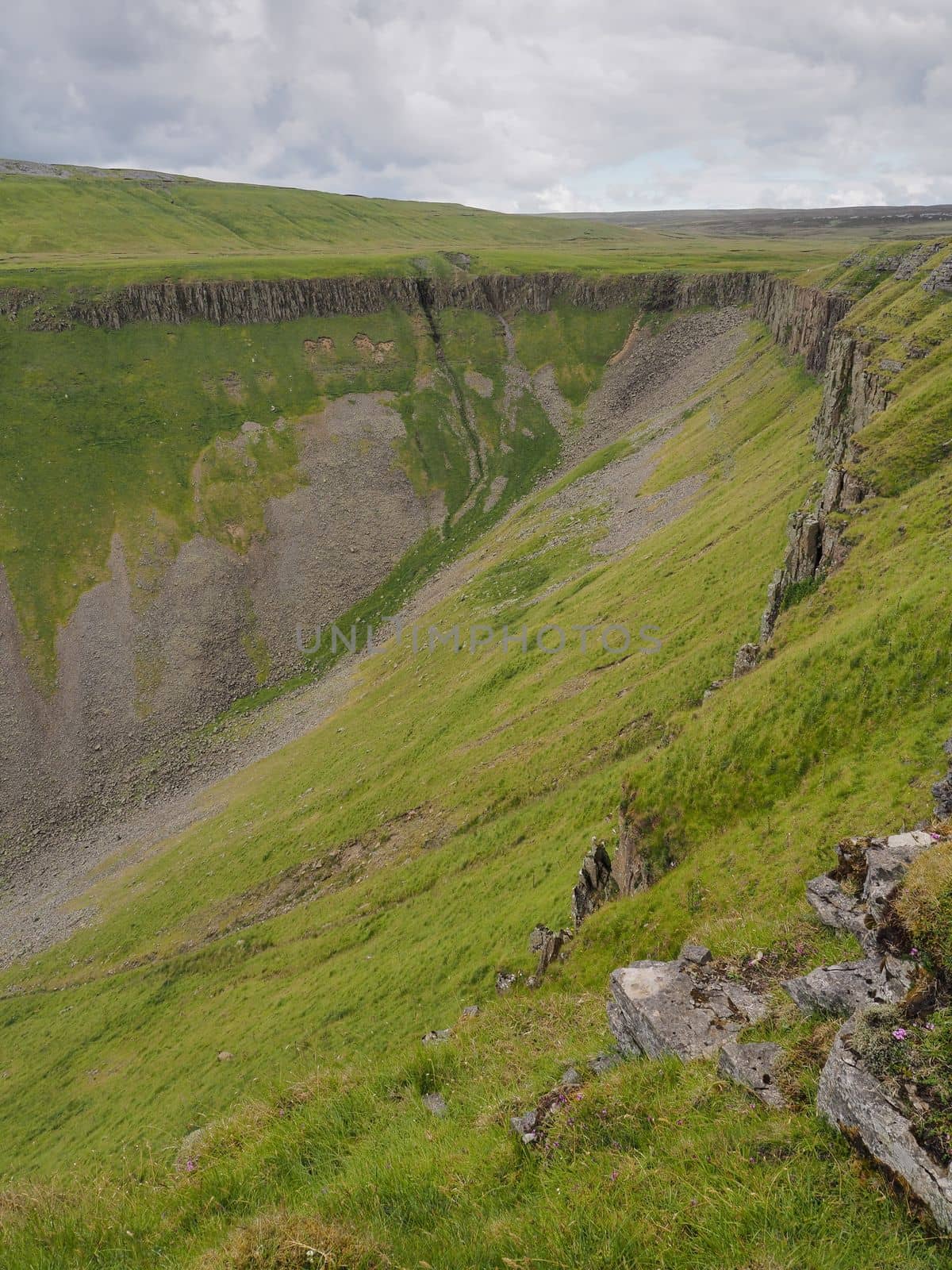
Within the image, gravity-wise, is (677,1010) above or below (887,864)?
below

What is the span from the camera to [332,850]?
165ft

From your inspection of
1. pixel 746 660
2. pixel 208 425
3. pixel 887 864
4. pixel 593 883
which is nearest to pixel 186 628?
pixel 208 425

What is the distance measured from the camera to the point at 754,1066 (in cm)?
1034

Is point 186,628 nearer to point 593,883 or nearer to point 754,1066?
point 593,883

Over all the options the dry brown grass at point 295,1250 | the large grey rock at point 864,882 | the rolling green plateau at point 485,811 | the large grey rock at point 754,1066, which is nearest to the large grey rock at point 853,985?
the rolling green plateau at point 485,811

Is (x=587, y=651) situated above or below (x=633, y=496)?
below

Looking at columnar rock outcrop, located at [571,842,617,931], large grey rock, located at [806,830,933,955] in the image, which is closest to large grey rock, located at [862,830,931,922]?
large grey rock, located at [806,830,933,955]

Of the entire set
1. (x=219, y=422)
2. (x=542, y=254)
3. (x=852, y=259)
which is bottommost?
(x=219, y=422)

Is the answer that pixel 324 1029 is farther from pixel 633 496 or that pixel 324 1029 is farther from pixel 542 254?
pixel 542 254

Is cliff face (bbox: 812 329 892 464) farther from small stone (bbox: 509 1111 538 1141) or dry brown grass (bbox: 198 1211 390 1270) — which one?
dry brown grass (bbox: 198 1211 390 1270)

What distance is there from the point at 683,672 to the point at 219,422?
99.3 metres

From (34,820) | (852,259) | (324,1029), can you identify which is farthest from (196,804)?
(852,259)

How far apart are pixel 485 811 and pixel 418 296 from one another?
12936 centimetres

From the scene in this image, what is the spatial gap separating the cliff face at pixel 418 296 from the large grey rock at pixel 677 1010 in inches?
4127
